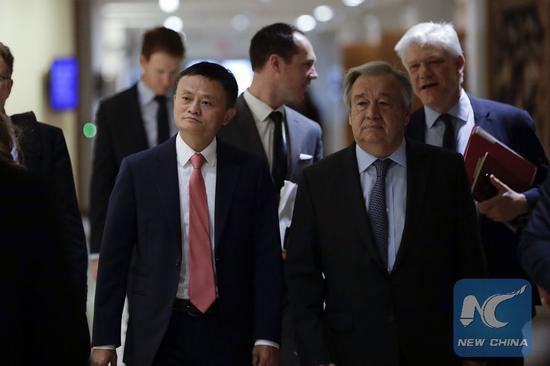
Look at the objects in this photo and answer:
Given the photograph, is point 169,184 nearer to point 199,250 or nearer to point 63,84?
point 199,250

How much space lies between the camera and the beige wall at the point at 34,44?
8.80 meters

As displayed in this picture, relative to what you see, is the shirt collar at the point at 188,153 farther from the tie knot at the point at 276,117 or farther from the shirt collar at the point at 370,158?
the tie knot at the point at 276,117

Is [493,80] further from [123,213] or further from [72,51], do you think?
[123,213]

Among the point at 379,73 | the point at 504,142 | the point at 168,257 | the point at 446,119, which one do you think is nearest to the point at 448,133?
the point at 446,119

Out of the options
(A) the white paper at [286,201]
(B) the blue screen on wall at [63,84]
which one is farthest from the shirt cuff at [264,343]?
(B) the blue screen on wall at [63,84]

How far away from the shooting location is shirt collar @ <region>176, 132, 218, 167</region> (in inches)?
144

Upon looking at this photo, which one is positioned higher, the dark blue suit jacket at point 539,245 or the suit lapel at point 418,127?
the suit lapel at point 418,127

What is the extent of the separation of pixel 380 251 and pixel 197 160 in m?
Result: 0.70

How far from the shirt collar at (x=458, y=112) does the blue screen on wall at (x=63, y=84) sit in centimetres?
716

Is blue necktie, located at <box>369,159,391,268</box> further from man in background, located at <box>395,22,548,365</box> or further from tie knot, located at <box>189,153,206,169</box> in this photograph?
man in background, located at <box>395,22,548,365</box>

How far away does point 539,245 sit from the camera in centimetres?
291

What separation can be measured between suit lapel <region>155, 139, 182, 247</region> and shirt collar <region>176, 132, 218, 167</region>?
0.06ft

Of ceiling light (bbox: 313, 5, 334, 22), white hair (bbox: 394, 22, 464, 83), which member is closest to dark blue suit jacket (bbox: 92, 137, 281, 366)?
white hair (bbox: 394, 22, 464, 83)

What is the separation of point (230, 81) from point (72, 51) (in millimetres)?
10486
